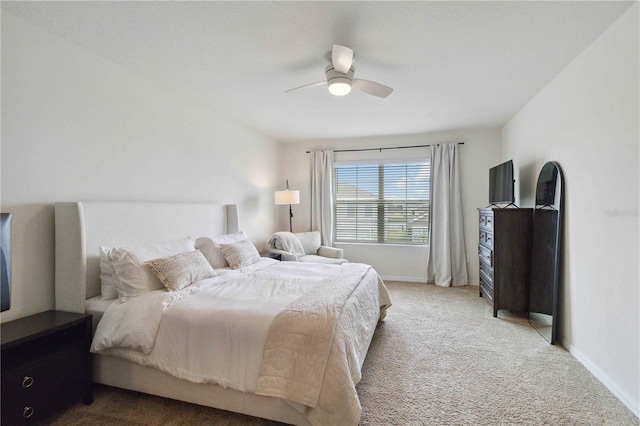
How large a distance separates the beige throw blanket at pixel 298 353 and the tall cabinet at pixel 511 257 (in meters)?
2.41

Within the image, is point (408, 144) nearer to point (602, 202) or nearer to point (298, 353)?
point (602, 202)

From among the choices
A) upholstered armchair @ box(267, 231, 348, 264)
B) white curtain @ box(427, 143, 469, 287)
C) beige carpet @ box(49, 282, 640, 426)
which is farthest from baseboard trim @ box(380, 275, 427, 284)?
beige carpet @ box(49, 282, 640, 426)

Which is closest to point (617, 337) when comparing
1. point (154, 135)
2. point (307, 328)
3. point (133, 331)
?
point (307, 328)

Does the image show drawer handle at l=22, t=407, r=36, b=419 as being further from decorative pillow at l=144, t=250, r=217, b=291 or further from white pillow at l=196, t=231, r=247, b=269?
white pillow at l=196, t=231, r=247, b=269

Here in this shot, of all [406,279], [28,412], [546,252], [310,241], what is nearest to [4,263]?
[28,412]

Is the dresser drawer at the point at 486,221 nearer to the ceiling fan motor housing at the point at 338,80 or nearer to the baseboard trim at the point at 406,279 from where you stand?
the baseboard trim at the point at 406,279

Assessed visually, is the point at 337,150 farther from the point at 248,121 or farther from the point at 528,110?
the point at 528,110

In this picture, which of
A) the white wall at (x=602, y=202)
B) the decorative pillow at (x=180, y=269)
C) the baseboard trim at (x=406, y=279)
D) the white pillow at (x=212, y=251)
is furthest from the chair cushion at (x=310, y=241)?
the white wall at (x=602, y=202)

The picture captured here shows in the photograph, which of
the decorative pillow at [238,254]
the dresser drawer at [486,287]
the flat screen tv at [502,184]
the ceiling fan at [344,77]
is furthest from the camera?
the dresser drawer at [486,287]

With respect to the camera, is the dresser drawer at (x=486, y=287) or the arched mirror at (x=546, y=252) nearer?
the arched mirror at (x=546, y=252)

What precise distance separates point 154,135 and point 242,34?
1420 millimetres

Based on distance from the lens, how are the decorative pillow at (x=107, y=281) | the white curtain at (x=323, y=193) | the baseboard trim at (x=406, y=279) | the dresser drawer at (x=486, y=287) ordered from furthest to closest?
the white curtain at (x=323, y=193), the baseboard trim at (x=406, y=279), the dresser drawer at (x=486, y=287), the decorative pillow at (x=107, y=281)

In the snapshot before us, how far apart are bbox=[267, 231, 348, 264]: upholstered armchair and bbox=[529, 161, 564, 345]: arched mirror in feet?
7.53

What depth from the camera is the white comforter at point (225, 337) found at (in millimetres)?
1581
